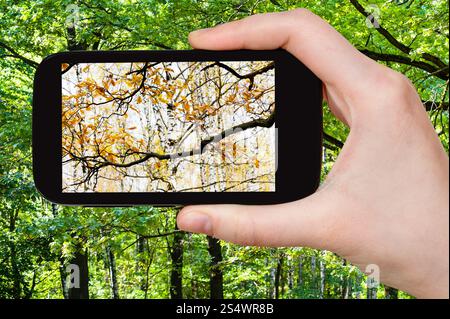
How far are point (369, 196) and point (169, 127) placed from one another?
3.41 feet

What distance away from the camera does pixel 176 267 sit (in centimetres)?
1065

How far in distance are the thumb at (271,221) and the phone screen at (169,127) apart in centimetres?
15

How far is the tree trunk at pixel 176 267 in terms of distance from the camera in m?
10.2

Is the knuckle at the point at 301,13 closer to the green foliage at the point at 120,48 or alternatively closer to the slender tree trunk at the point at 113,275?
the green foliage at the point at 120,48

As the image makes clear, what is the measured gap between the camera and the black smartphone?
72.7 inches

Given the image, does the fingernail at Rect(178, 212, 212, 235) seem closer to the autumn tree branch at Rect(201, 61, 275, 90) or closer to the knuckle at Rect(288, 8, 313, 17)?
the autumn tree branch at Rect(201, 61, 275, 90)

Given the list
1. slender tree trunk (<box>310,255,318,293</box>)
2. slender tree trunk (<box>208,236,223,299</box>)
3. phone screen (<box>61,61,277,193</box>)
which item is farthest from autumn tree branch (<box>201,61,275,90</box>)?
slender tree trunk (<box>310,255,318,293</box>)

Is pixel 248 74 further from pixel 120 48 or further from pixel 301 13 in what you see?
pixel 120 48

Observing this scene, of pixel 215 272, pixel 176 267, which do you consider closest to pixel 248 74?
pixel 215 272

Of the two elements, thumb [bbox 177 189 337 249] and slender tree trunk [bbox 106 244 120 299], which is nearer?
thumb [bbox 177 189 337 249]

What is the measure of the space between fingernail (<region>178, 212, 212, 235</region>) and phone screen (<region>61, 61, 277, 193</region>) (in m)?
0.18

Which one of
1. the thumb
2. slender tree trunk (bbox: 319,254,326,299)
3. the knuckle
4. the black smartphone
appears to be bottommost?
slender tree trunk (bbox: 319,254,326,299)
